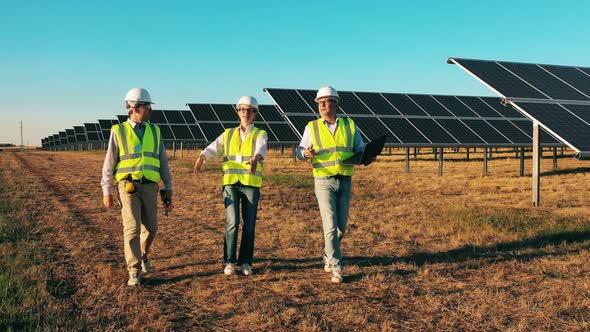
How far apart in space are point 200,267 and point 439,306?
3.19 metres

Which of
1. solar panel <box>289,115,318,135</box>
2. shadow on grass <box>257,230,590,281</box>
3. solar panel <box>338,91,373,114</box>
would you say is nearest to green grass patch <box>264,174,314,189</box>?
solar panel <box>289,115,318,135</box>

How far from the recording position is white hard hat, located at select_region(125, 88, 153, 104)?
5945mm

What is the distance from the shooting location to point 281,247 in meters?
7.98

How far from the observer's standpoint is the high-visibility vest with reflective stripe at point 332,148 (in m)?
6.21

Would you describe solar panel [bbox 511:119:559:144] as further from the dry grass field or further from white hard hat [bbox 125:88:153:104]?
white hard hat [bbox 125:88:153:104]

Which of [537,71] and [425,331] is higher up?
[537,71]

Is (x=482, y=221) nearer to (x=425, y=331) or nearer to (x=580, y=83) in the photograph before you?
(x=425, y=331)

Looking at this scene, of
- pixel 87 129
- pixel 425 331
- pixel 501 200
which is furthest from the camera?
pixel 87 129

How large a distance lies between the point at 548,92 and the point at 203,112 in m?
28.7

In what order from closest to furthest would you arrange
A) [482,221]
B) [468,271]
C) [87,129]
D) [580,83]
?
[468,271] < [482,221] < [580,83] < [87,129]

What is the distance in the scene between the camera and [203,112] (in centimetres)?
3953

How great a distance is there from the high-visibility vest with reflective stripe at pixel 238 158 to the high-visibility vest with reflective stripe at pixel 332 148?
74 centimetres

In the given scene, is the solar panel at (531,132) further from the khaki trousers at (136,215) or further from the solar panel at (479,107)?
the khaki trousers at (136,215)

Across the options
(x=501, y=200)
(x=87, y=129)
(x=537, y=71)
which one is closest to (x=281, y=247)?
(x=501, y=200)
